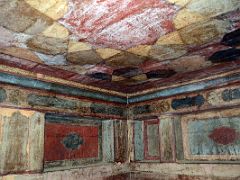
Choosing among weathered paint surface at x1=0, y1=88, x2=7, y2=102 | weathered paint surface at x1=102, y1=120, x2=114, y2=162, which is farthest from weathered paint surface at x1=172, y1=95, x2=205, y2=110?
weathered paint surface at x1=0, y1=88, x2=7, y2=102

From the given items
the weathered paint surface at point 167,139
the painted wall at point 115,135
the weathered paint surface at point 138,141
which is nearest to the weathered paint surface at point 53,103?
the painted wall at point 115,135

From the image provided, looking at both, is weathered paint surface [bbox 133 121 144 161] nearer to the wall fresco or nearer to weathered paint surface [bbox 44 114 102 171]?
the wall fresco

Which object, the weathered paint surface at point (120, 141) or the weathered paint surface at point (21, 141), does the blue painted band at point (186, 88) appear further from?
the weathered paint surface at point (21, 141)

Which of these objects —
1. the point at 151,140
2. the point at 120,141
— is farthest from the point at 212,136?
the point at 120,141

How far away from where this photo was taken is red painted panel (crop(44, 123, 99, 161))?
14.0 feet

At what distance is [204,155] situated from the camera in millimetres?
4527

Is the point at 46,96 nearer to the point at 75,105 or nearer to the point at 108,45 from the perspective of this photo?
the point at 75,105

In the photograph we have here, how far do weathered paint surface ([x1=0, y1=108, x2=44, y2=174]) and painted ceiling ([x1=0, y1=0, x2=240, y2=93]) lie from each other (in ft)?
2.59

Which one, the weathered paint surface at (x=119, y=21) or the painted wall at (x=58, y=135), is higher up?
the weathered paint surface at (x=119, y=21)

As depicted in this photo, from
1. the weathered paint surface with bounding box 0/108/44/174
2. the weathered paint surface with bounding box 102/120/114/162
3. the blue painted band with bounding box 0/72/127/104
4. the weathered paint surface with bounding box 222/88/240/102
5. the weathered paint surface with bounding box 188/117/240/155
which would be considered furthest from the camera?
the weathered paint surface with bounding box 102/120/114/162

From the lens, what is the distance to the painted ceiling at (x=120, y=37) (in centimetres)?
215

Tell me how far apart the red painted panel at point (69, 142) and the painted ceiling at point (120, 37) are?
103 centimetres

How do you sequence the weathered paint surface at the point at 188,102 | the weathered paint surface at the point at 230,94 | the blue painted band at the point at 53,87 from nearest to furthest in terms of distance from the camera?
the blue painted band at the point at 53,87 < the weathered paint surface at the point at 230,94 < the weathered paint surface at the point at 188,102

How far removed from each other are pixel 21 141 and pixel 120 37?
2.26 m
